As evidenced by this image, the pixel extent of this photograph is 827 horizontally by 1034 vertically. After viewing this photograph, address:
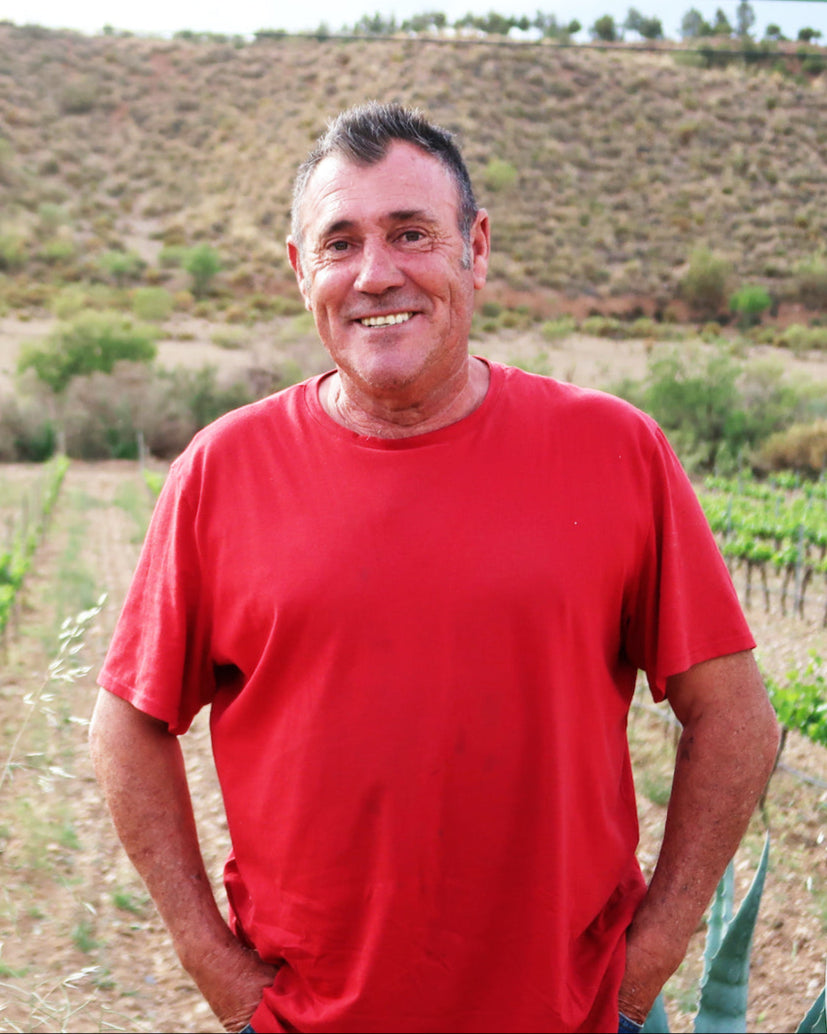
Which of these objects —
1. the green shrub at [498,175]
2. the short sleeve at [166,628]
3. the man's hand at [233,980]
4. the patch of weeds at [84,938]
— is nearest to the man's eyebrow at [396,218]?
the short sleeve at [166,628]

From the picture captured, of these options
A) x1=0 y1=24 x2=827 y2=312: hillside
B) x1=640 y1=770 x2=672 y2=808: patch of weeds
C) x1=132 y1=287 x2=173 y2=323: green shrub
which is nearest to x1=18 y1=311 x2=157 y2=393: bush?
x1=132 y1=287 x2=173 y2=323: green shrub

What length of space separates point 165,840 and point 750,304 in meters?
39.1

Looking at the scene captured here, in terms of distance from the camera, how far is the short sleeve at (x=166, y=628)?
1763 millimetres

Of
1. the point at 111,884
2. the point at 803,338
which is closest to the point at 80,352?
the point at 111,884

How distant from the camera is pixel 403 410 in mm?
1828

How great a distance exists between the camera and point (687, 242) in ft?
140

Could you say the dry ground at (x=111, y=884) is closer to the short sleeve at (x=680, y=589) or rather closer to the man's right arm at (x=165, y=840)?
the man's right arm at (x=165, y=840)

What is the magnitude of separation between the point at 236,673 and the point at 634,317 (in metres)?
39.8

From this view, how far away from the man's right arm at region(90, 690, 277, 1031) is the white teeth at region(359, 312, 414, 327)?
2.54 feet

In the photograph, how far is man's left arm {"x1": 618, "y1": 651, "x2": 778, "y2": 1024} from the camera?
175cm

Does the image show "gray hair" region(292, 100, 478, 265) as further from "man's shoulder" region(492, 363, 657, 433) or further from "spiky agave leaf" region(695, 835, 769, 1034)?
"spiky agave leaf" region(695, 835, 769, 1034)

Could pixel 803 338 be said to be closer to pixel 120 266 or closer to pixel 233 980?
pixel 120 266

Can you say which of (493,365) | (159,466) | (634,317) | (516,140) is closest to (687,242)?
(634,317)

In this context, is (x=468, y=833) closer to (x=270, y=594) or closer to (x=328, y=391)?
(x=270, y=594)
